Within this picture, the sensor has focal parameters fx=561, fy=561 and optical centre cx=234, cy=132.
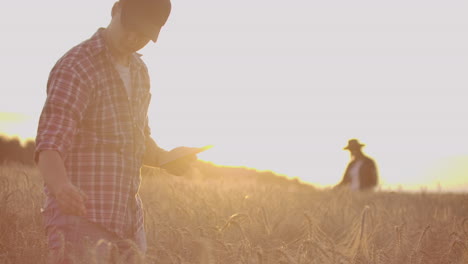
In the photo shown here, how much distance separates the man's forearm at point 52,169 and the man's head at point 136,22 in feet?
Result: 2.24

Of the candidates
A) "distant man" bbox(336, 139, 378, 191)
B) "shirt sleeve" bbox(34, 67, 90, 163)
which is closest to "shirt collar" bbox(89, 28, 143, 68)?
"shirt sleeve" bbox(34, 67, 90, 163)

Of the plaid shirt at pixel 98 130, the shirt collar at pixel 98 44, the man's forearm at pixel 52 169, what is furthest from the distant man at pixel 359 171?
the man's forearm at pixel 52 169

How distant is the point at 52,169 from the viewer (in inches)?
94.3

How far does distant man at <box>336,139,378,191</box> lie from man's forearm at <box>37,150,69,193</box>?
10942mm

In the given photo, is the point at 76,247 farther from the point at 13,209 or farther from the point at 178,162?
the point at 13,209

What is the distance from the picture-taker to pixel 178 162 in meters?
3.22

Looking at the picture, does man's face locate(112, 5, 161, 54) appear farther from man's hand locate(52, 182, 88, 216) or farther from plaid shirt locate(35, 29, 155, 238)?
man's hand locate(52, 182, 88, 216)

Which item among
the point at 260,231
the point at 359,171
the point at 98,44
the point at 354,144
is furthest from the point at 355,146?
the point at 98,44

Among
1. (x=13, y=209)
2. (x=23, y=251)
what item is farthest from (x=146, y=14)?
(x=13, y=209)

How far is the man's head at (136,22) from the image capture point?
2637 mm

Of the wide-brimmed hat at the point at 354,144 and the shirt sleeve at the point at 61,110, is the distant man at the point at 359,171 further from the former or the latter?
the shirt sleeve at the point at 61,110

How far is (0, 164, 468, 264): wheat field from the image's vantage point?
2822 mm

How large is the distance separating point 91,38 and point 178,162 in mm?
841

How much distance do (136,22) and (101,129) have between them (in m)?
0.56
